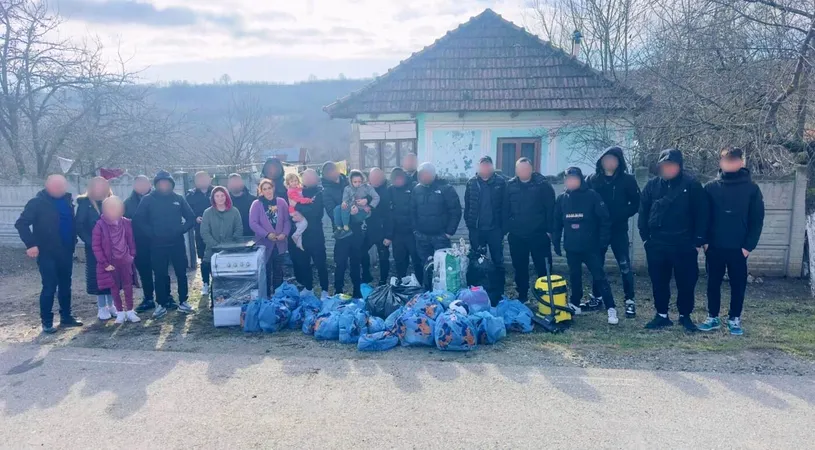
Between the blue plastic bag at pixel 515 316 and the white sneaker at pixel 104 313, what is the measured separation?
493cm

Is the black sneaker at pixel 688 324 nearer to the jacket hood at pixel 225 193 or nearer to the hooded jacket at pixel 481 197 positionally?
the hooded jacket at pixel 481 197

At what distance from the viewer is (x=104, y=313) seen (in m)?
6.88

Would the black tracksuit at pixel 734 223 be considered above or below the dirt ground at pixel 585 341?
above

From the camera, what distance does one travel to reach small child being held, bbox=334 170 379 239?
23.8 feet

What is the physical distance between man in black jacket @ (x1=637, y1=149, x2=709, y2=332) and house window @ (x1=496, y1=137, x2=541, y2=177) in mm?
6954

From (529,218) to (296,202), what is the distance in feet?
10.3

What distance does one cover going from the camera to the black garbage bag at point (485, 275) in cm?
700

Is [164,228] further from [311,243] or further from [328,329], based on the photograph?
[328,329]

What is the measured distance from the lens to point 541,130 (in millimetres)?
12852

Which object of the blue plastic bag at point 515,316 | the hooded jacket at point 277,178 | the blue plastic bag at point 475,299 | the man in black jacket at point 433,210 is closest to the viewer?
the blue plastic bag at point 515,316

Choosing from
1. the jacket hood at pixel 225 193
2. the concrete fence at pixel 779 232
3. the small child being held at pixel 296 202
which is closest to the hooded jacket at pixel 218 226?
the jacket hood at pixel 225 193

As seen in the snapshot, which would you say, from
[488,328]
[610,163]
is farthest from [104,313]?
[610,163]

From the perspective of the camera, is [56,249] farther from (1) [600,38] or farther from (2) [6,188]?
(1) [600,38]

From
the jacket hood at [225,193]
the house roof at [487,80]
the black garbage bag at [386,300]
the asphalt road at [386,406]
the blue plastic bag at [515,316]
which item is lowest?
the asphalt road at [386,406]
